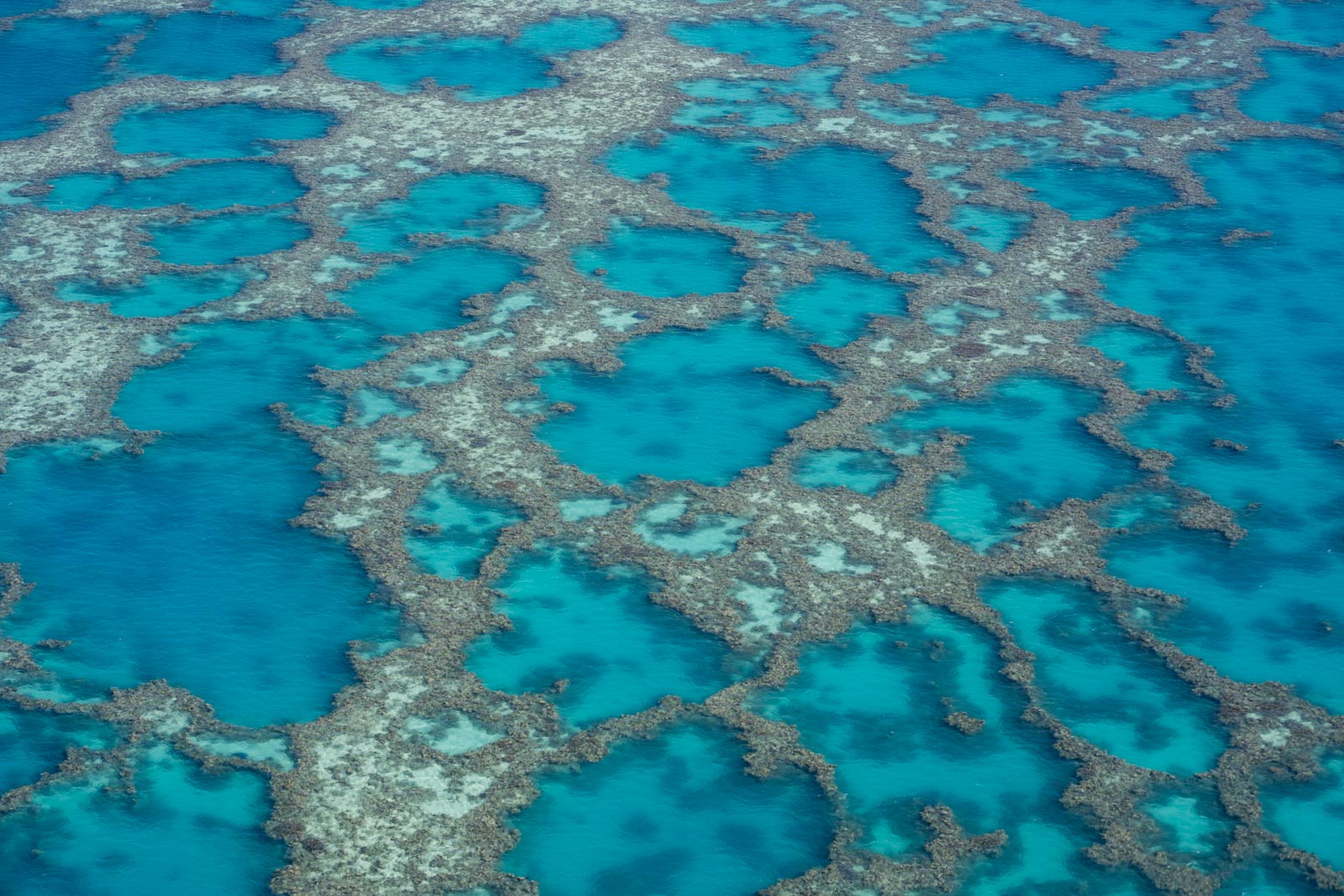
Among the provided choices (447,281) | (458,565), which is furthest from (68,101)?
(458,565)

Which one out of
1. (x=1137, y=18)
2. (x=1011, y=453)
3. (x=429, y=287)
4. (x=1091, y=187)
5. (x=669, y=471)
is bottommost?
(x=669, y=471)

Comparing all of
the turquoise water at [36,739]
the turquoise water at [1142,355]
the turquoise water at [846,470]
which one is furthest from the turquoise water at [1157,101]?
the turquoise water at [36,739]

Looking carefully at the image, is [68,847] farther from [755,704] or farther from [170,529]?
[755,704]

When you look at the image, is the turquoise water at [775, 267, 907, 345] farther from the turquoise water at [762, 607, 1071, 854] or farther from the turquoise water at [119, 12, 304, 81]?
the turquoise water at [119, 12, 304, 81]

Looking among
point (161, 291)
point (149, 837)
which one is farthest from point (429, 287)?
point (149, 837)

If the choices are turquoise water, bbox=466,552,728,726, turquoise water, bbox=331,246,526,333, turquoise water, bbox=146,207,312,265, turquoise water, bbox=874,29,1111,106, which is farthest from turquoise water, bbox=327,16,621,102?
turquoise water, bbox=466,552,728,726

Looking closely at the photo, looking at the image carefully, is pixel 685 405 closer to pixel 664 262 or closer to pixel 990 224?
pixel 664 262
